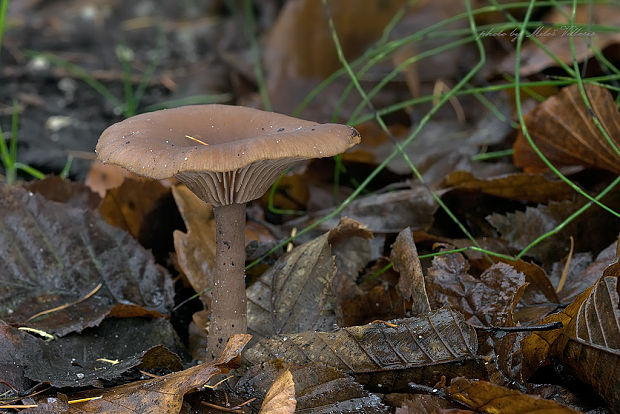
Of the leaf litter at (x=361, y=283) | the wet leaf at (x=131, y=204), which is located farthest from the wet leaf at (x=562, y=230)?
the wet leaf at (x=131, y=204)

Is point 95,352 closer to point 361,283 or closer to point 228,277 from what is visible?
point 228,277

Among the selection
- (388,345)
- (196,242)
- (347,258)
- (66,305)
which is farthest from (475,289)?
(66,305)

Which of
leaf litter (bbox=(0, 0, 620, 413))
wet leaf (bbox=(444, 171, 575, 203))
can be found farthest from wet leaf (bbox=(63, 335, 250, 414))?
wet leaf (bbox=(444, 171, 575, 203))

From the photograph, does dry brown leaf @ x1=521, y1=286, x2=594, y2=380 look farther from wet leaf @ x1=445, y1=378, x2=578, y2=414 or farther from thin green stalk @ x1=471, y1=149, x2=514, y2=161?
thin green stalk @ x1=471, y1=149, x2=514, y2=161

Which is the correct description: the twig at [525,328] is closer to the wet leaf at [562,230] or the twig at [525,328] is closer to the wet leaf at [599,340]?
the wet leaf at [599,340]

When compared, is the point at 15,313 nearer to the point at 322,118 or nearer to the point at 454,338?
the point at 454,338

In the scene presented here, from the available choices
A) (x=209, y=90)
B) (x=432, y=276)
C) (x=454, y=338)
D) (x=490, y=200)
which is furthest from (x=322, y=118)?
(x=454, y=338)

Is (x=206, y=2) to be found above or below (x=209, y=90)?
above
